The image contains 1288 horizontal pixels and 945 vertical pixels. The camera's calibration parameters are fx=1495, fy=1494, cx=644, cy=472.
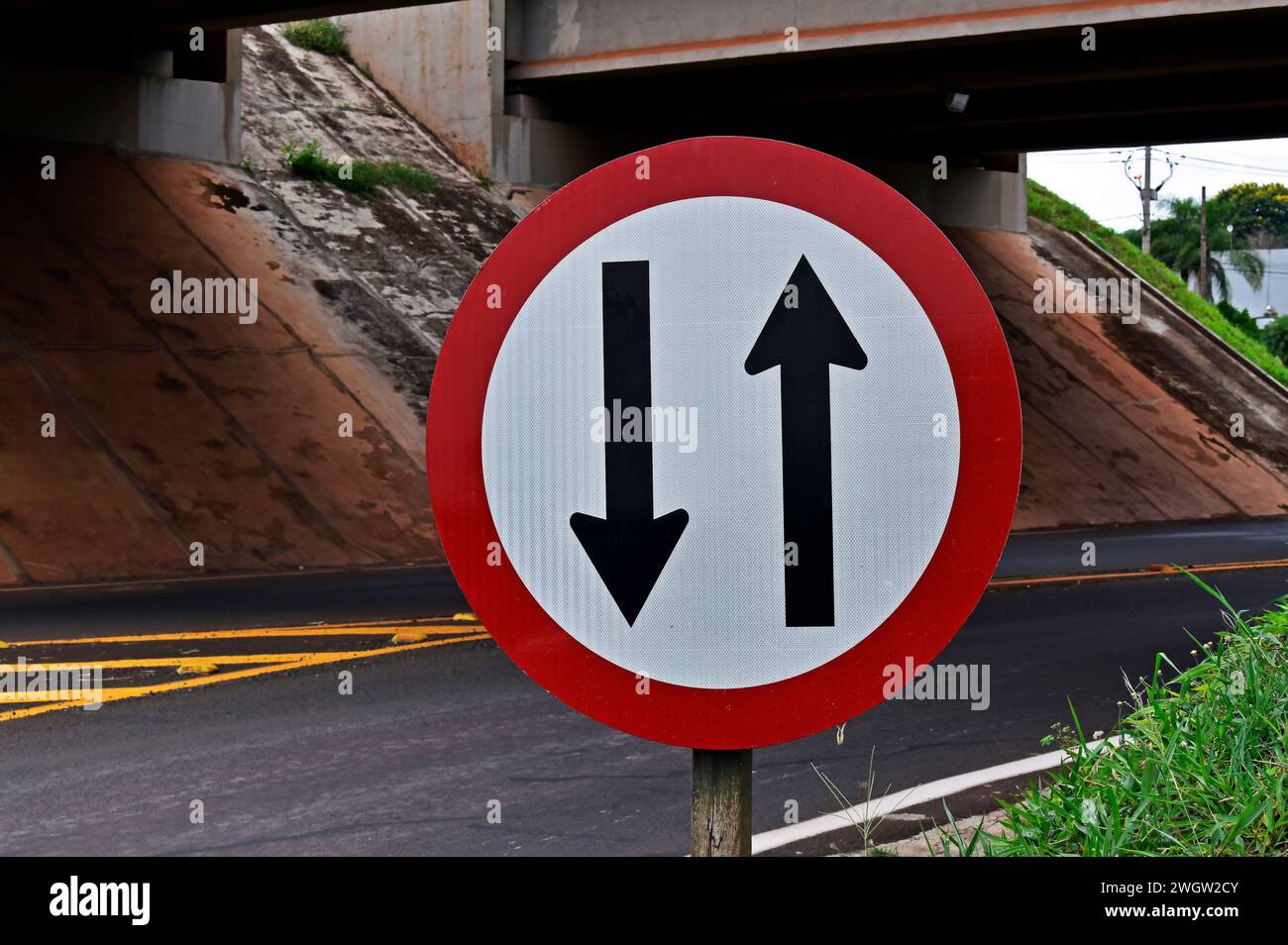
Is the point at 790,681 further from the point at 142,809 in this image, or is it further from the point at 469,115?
the point at 469,115

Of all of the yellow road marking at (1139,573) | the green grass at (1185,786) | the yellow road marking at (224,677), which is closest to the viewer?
the green grass at (1185,786)

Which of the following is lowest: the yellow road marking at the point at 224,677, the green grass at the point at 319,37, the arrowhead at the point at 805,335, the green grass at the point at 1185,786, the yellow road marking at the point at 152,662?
the yellow road marking at the point at 224,677

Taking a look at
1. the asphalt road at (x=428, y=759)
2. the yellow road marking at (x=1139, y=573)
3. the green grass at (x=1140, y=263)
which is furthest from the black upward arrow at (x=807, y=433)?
the green grass at (x=1140, y=263)

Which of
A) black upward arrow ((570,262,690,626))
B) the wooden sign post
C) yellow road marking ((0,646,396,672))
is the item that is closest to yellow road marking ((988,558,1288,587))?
yellow road marking ((0,646,396,672))

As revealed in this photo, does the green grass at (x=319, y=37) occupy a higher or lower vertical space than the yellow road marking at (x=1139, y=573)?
higher

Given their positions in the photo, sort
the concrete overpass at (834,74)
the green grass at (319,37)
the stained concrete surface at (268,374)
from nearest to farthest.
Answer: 1. the stained concrete surface at (268,374)
2. the concrete overpass at (834,74)
3. the green grass at (319,37)

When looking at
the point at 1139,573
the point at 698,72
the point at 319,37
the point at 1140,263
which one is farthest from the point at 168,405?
the point at 1140,263

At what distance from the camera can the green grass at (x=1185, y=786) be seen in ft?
11.0

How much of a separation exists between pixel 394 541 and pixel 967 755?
938 centimetres

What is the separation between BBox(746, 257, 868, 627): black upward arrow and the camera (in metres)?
1.94

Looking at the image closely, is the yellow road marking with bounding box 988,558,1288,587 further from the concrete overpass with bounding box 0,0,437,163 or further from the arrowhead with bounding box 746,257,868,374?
the arrowhead with bounding box 746,257,868,374

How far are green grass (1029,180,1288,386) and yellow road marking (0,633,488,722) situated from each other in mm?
29252

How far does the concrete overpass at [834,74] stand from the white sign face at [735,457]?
46.9ft

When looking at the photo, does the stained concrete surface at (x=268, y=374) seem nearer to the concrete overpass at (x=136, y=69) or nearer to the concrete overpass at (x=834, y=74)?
the concrete overpass at (x=136, y=69)
